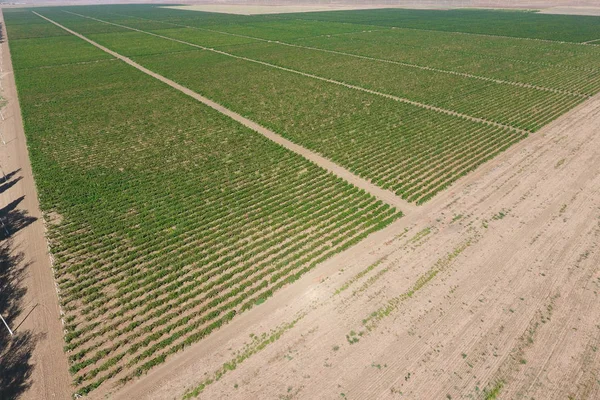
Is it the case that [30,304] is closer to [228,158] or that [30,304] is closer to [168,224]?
[168,224]

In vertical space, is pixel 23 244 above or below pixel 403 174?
below

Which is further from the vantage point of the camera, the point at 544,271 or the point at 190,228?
the point at 190,228

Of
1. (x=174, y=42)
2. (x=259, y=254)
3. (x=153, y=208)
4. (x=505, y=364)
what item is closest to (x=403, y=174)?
(x=259, y=254)

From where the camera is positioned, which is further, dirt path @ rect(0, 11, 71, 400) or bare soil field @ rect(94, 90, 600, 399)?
dirt path @ rect(0, 11, 71, 400)

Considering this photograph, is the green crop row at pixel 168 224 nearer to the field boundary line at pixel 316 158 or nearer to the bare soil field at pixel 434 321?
the field boundary line at pixel 316 158

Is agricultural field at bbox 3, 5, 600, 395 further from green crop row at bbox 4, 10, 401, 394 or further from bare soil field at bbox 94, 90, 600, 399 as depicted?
bare soil field at bbox 94, 90, 600, 399

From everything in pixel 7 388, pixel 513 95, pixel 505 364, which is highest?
pixel 513 95

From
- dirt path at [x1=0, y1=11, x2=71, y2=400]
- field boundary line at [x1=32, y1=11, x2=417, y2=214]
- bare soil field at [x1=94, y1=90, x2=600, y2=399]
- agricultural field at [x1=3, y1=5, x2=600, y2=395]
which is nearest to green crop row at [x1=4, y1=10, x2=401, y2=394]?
agricultural field at [x1=3, y1=5, x2=600, y2=395]

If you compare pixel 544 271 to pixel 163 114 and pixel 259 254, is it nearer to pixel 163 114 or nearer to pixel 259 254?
pixel 259 254
